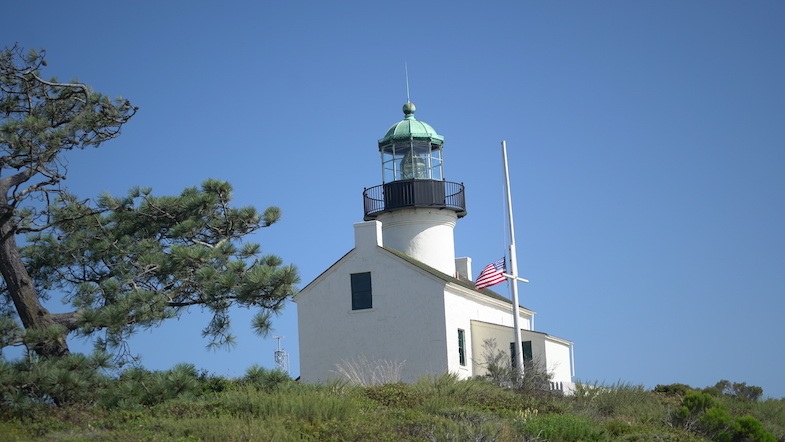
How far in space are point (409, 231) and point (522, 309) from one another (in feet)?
21.6

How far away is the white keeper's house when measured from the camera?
88.4 ft

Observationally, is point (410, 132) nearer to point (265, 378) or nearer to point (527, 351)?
point (527, 351)

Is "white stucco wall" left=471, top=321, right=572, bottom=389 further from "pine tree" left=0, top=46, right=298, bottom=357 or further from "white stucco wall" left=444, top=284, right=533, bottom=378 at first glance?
"pine tree" left=0, top=46, right=298, bottom=357

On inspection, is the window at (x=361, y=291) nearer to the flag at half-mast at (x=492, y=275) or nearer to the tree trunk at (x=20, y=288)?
the flag at half-mast at (x=492, y=275)

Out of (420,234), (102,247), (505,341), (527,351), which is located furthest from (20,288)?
(527,351)

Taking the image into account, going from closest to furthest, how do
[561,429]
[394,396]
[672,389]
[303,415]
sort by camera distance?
[303,415]
[561,429]
[394,396]
[672,389]

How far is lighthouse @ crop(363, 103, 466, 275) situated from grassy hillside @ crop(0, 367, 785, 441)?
1179 centimetres

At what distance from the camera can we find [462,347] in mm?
27797

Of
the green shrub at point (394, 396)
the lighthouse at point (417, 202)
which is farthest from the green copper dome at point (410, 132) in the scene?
Answer: the green shrub at point (394, 396)

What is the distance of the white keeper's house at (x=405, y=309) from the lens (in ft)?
88.4

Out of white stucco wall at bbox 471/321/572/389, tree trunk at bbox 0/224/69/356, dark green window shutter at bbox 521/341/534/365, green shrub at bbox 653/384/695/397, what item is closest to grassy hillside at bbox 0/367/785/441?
tree trunk at bbox 0/224/69/356

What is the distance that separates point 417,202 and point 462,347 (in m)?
5.11

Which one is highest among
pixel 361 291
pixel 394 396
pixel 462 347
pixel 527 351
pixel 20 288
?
pixel 361 291

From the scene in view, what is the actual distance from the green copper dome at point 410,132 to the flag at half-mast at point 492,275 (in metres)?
6.28
